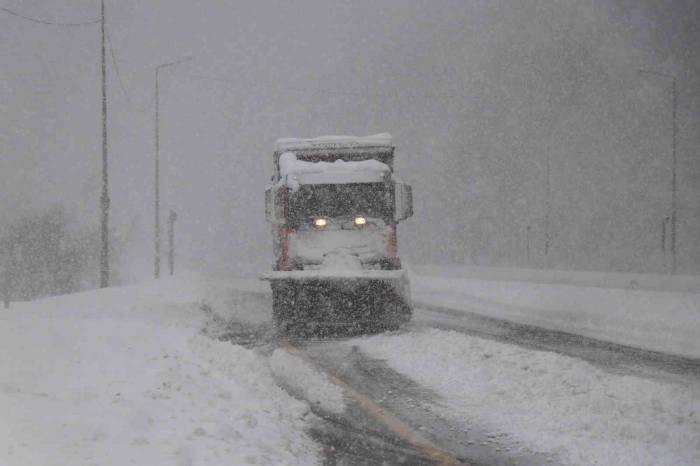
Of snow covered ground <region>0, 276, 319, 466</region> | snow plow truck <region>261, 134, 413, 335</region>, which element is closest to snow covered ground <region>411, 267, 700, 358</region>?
snow plow truck <region>261, 134, 413, 335</region>

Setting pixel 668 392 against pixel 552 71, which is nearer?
pixel 668 392

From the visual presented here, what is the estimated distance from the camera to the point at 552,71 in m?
73.2

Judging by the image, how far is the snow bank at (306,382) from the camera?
763cm

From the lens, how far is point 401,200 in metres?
14.2

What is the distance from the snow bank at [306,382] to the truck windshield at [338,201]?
3.72 meters

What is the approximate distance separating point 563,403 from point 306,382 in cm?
296

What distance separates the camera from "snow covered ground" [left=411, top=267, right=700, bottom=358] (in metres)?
14.0

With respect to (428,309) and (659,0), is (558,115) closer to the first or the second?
(659,0)

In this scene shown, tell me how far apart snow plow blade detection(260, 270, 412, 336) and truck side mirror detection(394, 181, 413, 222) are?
111 cm

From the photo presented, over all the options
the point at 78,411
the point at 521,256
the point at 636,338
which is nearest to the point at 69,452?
the point at 78,411

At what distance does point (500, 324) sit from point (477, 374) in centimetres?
686

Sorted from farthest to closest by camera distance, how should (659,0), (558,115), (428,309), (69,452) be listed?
(558,115)
(659,0)
(428,309)
(69,452)

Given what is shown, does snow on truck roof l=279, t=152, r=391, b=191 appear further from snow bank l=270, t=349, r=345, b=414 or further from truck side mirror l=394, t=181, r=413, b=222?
snow bank l=270, t=349, r=345, b=414

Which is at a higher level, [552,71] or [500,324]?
[552,71]
